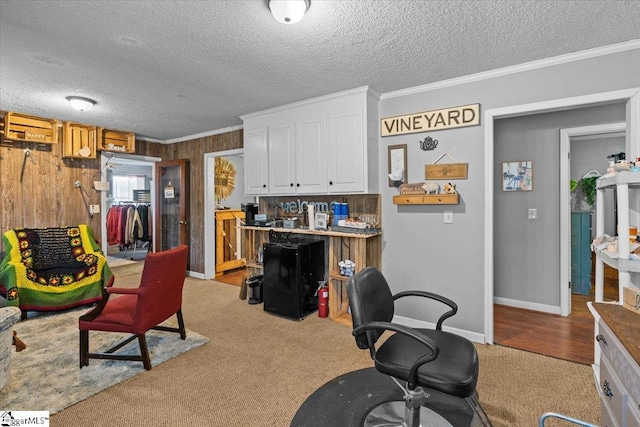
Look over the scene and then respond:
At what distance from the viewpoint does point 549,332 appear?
3.10m

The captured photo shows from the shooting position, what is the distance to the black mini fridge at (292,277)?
3.51m

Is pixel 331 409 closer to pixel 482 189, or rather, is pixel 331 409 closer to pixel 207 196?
pixel 482 189

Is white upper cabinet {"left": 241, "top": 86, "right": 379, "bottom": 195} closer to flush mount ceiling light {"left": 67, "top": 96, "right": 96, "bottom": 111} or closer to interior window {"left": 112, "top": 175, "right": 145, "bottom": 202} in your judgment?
flush mount ceiling light {"left": 67, "top": 96, "right": 96, "bottom": 111}

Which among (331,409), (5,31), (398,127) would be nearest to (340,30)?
(398,127)

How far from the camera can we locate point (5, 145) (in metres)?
4.13

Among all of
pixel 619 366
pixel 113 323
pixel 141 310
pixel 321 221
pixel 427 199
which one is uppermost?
pixel 427 199

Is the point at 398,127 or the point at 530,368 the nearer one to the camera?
the point at 530,368

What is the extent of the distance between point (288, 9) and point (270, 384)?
2430 millimetres

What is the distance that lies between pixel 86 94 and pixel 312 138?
2.41 meters

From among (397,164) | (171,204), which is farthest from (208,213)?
(397,164)

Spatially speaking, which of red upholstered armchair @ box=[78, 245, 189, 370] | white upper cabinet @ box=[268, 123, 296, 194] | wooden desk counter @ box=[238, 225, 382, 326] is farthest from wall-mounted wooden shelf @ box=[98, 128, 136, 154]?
red upholstered armchair @ box=[78, 245, 189, 370]

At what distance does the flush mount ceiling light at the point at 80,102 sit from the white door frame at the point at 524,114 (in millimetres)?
4089

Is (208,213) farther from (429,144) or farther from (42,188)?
(429,144)

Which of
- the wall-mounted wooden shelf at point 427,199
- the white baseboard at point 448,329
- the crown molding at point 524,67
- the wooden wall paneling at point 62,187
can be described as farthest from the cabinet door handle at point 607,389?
the wooden wall paneling at point 62,187
